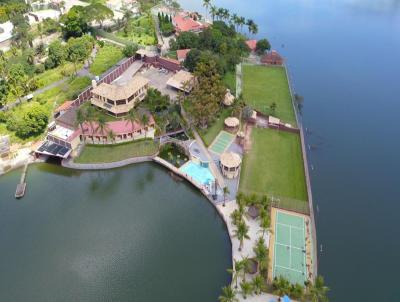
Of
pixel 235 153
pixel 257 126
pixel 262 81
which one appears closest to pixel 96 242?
pixel 235 153

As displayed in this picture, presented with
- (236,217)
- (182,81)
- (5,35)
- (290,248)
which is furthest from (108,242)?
(5,35)

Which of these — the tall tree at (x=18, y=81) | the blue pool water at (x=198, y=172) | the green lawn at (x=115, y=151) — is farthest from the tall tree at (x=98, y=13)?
the blue pool water at (x=198, y=172)

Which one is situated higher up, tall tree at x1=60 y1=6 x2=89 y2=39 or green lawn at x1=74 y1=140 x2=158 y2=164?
tall tree at x1=60 y1=6 x2=89 y2=39

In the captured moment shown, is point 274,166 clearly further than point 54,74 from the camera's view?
No

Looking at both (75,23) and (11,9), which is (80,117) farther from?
(11,9)

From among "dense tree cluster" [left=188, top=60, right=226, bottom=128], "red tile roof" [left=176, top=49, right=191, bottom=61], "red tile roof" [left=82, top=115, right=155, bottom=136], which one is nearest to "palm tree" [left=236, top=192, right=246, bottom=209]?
"dense tree cluster" [left=188, top=60, right=226, bottom=128]

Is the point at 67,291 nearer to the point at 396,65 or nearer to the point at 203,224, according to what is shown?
the point at 203,224

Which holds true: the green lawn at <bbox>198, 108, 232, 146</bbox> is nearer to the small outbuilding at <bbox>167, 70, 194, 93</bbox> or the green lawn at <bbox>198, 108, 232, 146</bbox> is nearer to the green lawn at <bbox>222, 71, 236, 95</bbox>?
the green lawn at <bbox>222, 71, 236, 95</bbox>
